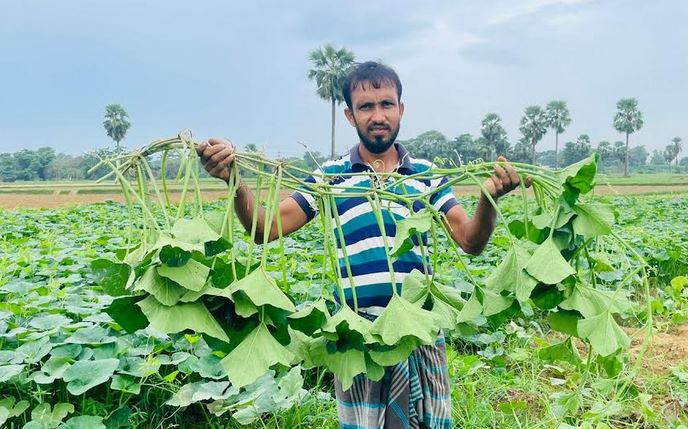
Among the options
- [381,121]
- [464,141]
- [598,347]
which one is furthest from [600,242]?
[464,141]

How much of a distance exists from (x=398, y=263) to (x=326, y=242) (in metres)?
0.77

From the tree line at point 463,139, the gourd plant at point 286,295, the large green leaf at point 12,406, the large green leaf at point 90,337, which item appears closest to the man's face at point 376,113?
the gourd plant at point 286,295

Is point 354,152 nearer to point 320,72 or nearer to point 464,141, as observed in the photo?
point 320,72

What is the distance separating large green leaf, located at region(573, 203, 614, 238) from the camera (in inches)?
46.3

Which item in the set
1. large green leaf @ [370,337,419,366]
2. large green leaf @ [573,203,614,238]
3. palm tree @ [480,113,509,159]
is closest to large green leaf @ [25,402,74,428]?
large green leaf @ [370,337,419,366]

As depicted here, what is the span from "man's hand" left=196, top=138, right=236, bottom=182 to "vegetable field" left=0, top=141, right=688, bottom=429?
0.07 m

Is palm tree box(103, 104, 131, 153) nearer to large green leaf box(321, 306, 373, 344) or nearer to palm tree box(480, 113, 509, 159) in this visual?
palm tree box(480, 113, 509, 159)

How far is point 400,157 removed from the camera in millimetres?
2201

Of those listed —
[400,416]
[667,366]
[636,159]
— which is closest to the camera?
[400,416]

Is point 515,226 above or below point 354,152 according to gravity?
below

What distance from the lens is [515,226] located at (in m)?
1.48

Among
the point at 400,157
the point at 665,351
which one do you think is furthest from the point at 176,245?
the point at 665,351

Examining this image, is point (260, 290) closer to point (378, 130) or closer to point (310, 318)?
point (310, 318)

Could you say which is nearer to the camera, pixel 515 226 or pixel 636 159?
pixel 515 226
